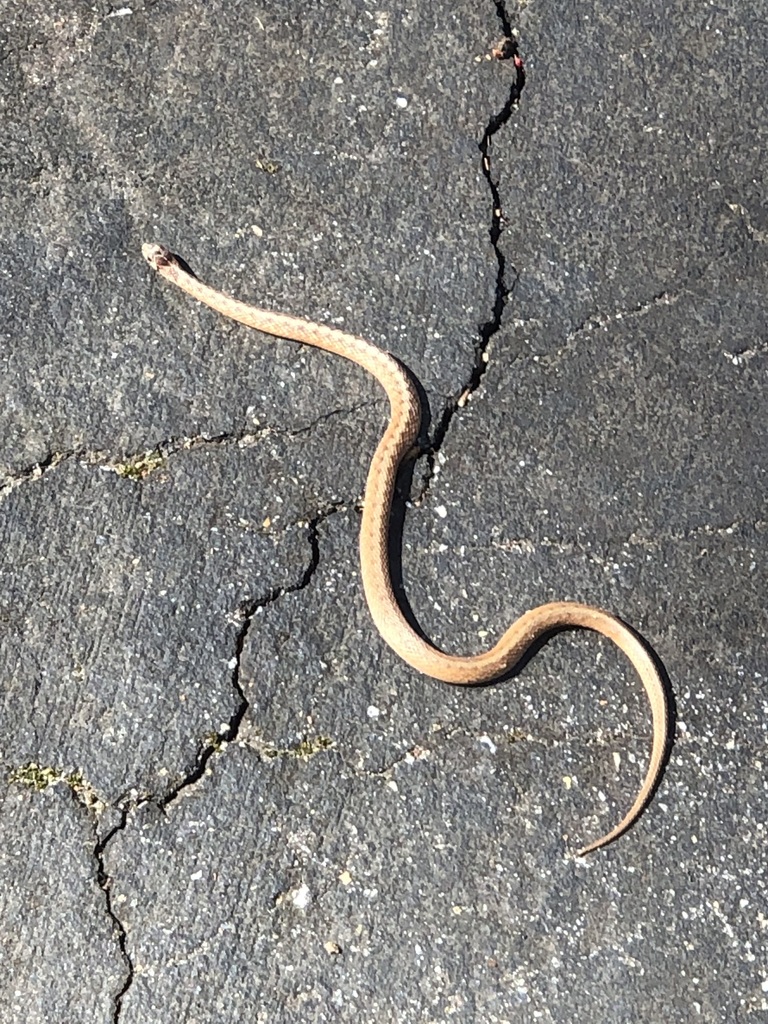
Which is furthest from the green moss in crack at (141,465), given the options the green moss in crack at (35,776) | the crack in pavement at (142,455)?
the green moss in crack at (35,776)

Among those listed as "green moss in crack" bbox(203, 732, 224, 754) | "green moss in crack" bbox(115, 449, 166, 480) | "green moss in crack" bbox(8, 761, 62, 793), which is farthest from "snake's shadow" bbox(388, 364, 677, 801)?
"green moss in crack" bbox(8, 761, 62, 793)

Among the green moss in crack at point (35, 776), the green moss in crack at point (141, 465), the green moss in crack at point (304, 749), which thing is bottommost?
the green moss in crack at point (35, 776)

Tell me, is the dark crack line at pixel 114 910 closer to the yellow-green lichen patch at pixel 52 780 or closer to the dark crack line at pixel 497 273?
the yellow-green lichen patch at pixel 52 780

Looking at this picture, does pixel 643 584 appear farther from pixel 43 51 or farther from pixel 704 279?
pixel 43 51

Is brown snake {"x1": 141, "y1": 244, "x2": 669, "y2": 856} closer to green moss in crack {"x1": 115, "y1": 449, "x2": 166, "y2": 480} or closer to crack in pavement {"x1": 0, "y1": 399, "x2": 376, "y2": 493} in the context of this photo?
crack in pavement {"x1": 0, "y1": 399, "x2": 376, "y2": 493}

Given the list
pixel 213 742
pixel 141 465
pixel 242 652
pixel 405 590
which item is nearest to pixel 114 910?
pixel 213 742

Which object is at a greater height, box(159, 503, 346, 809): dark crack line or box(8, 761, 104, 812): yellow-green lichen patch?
box(159, 503, 346, 809): dark crack line
